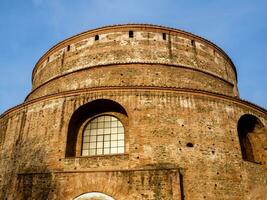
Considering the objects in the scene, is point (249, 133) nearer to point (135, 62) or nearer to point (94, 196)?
point (135, 62)

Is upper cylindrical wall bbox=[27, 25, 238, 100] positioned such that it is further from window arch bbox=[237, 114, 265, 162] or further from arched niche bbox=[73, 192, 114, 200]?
arched niche bbox=[73, 192, 114, 200]

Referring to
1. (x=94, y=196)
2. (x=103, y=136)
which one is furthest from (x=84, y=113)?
(x=94, y=196)

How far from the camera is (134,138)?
10703 mm

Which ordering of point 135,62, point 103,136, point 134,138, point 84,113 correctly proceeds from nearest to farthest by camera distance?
point 134,138 → point 103,136 → point 84,113 → point 135,62

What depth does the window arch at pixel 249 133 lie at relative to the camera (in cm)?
1245

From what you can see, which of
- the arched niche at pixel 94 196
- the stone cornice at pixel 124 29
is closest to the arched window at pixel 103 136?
the arched niche at pixel 94 196

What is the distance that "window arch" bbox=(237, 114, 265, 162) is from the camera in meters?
12.4

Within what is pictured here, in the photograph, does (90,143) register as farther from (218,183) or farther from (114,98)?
(218,183)

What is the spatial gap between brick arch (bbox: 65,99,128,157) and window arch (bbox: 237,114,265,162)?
14.7 ft

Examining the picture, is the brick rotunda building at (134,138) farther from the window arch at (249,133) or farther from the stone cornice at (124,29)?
the stone cornice at (124,29)

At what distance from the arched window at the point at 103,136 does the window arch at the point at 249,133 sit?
447cm

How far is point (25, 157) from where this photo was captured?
37.7 ft

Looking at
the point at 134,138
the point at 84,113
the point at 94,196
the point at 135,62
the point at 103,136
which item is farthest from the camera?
the point at 135,62

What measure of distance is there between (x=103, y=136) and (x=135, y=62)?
3.91 meters
